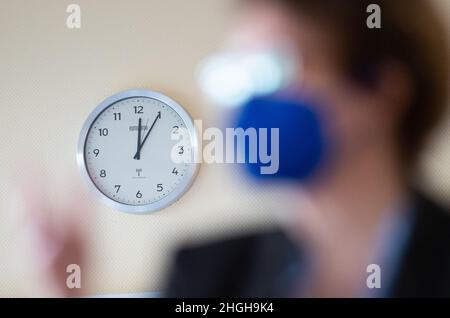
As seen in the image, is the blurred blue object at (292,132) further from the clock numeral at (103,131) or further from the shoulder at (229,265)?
the clock numeral at (103,131)

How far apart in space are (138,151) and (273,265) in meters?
0.34

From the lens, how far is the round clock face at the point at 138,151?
116 cm

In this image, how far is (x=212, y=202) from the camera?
117 centimetres

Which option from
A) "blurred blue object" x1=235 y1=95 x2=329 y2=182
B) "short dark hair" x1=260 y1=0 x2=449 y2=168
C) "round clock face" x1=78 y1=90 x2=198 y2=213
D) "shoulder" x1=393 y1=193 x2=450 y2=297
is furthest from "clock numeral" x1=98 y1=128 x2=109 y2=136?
"shoulder" x1=393 y1=193 x2=450 y2=297

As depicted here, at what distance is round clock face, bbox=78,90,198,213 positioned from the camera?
3.81 feet

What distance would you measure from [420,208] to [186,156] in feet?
1.50

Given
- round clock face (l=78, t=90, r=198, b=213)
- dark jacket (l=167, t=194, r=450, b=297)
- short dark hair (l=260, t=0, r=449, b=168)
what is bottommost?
dark jacket (l=167, t=194, r=450, b=297)

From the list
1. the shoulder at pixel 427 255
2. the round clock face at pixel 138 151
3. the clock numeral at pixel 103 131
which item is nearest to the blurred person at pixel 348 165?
the shoulder at pixel 427 255

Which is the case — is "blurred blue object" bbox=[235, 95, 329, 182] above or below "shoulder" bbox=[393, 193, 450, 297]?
above

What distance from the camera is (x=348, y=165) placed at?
1.16m

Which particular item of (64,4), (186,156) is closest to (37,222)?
(186,156)

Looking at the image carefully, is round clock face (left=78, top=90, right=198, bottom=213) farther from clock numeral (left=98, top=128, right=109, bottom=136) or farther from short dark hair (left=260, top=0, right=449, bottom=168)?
short dark hair (left=260, top=0, right=449, bottom=168)

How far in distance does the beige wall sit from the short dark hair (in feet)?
0.15

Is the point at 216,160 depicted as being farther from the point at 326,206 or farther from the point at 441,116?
the point at 441,116
